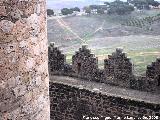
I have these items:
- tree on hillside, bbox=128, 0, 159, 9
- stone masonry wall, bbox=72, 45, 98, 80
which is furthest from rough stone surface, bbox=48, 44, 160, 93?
tree on hillside, bbox=128, 0, 159, 9

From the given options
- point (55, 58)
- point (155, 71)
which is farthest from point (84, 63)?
point (155, 71)

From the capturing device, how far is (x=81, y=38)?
661 inches

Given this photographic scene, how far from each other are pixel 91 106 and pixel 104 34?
8109 mm

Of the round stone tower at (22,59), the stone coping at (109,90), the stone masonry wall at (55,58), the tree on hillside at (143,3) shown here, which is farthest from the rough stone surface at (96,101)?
the tree on hillside at (143,3)

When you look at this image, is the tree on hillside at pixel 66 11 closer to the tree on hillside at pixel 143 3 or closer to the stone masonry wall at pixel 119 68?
the tree on hillside at pixel 143 3

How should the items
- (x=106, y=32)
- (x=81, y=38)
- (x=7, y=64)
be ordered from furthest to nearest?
1. (x=106, y=32)
2. (x=81, y=38)
3. (x=7, y=64)

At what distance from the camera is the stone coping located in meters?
9.05

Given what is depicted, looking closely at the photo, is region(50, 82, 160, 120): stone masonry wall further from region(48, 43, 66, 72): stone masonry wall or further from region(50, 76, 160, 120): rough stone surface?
region(48, 43, 66, 72): stone masonry wall

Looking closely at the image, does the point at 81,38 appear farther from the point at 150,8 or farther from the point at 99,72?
the point at 99,72

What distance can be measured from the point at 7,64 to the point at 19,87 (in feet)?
1.10

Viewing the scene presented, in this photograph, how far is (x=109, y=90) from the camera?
32.0ft

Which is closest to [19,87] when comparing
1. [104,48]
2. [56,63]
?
[56,63]

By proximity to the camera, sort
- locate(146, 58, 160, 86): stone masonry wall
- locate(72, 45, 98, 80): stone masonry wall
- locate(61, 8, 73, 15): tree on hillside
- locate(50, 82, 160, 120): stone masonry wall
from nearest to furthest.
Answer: locate(50, 82, 160, 120): stone masonry wall < locate(146, 58, 160, 86): stone masonry wall < locate(72, 45, 98, 80): stone masonry wall < locate(61, 8, 73, 15): tree on hillside

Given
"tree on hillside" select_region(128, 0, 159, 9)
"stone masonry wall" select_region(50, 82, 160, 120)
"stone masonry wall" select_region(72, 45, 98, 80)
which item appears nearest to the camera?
"stone masonry wall" select_region(50, 82, 160, 120)
